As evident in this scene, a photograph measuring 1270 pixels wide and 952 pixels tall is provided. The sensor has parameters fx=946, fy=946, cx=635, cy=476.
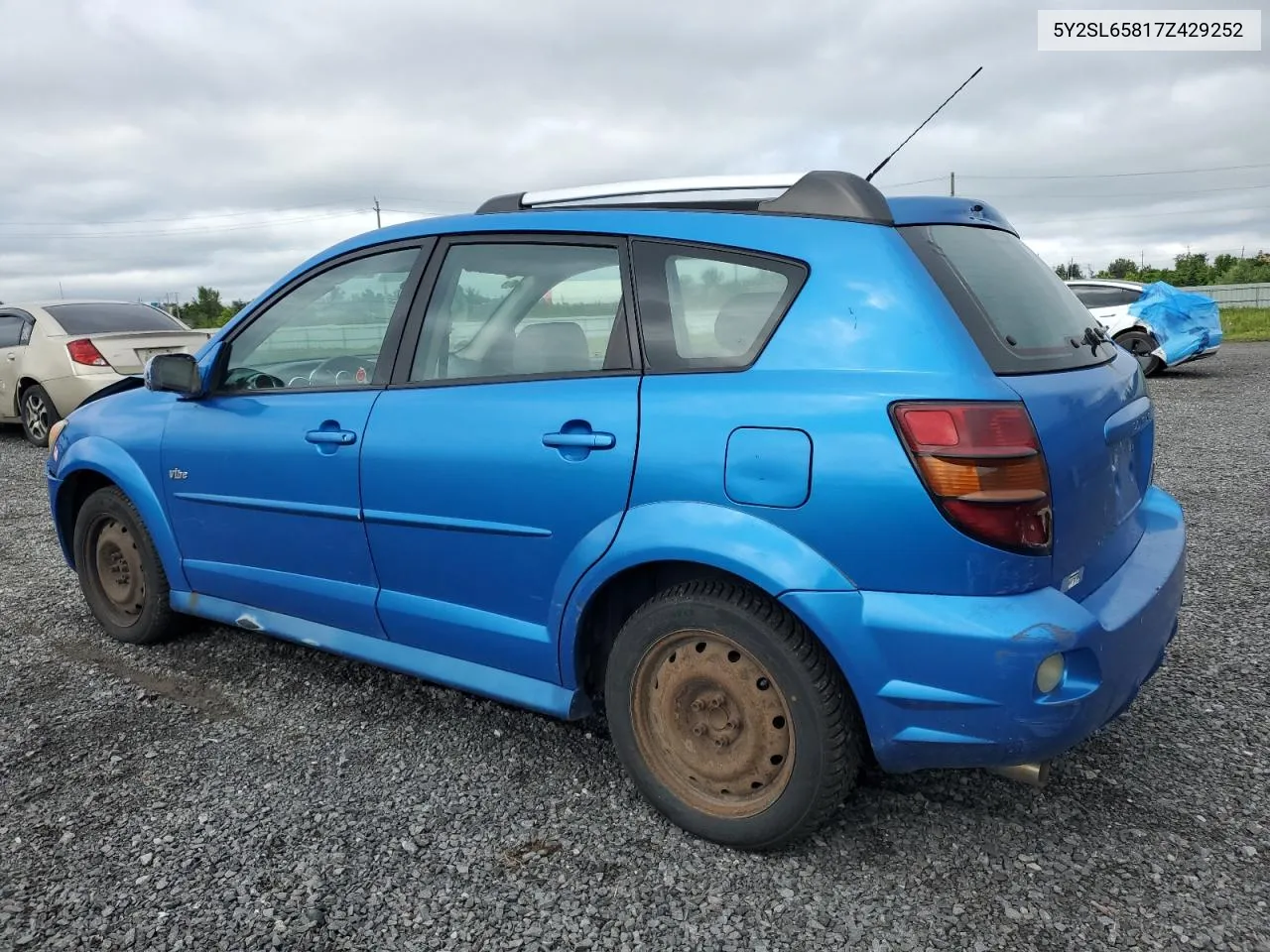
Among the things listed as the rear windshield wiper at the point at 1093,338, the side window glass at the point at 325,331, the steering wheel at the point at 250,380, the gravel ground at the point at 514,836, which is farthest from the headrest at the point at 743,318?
the steering wheel at the point at 250,380

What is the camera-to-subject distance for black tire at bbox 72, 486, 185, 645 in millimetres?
3848

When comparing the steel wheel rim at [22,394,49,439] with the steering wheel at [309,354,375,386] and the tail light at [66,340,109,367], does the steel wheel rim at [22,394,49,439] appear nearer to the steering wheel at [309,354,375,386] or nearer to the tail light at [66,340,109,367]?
the tail light at [66,340,109,367]

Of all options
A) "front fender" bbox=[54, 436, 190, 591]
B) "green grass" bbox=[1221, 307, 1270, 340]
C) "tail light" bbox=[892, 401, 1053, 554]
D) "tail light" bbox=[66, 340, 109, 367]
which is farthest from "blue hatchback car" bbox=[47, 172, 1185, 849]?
"green grass" bbox=[1221, 307, 1270, 340]

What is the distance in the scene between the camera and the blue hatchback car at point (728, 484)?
2096 mm

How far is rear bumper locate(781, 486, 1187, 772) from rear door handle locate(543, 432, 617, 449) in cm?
63

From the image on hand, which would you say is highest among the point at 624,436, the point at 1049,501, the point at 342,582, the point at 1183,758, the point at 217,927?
the point at 624,436

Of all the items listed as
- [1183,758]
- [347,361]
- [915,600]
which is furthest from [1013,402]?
[347,361]

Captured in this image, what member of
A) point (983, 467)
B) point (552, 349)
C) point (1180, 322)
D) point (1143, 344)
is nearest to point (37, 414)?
point (552, 349)

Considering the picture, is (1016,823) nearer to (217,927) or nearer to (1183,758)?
(1183,758)

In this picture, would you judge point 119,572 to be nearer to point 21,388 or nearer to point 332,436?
point 332,436

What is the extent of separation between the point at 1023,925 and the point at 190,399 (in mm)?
3186

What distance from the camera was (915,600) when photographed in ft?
6.86

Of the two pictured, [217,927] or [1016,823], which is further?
[1016,823]

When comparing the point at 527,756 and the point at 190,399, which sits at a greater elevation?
the point at 190,399
